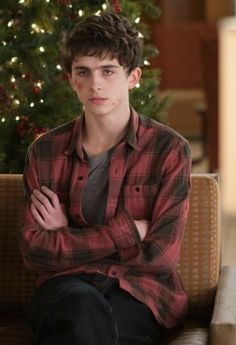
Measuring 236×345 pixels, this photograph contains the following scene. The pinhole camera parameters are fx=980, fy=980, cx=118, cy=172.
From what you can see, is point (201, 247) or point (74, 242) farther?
point (201, 247)

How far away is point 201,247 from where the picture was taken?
2.71 m

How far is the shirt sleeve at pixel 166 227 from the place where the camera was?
2.48 m

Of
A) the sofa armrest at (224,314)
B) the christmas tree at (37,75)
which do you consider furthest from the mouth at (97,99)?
the christmas tree at (37,75)

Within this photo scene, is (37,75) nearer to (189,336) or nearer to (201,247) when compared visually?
(201,247)

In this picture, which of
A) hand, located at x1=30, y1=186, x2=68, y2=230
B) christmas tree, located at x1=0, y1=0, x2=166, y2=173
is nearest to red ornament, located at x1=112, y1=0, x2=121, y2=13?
christmas tree, located at x1=0, y1=0, x2=166, y2=173

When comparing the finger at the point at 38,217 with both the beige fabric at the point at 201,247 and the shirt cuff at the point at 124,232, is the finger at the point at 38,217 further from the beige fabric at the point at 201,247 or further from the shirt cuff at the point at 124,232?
the beige fabric at the point at 201,247

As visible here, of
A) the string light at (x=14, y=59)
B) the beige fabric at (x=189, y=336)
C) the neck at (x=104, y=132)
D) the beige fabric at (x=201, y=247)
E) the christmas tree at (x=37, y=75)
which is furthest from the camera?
the string light at (x=14, y=59)

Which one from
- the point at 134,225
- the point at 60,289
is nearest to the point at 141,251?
the point at 134,225

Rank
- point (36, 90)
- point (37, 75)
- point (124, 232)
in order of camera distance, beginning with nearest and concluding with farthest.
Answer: point (124, 232)
point (36, 90)
point (37, 75)

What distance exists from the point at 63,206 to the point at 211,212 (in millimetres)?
424

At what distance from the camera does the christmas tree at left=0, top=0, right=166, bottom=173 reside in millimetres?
3730

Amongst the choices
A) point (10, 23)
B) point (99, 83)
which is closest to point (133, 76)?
point (99, 83)

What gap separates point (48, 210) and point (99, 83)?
1.15ft

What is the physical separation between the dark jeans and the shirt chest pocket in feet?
0.63
